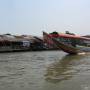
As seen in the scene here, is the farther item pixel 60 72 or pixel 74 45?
pixel 74 45

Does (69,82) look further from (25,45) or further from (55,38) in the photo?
(25,45)

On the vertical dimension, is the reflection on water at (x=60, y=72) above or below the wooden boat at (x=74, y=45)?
below

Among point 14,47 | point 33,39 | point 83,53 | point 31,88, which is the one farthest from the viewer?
point 33,39

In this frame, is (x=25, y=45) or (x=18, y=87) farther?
(x=25, y=45)

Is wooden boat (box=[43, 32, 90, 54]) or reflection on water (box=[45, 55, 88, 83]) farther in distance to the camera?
wooden boat (box=[43, 32, 90, 54])

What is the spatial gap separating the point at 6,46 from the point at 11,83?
35292 mm

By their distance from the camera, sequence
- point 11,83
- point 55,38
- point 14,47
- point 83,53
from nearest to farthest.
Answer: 1. point 11,83
2. point 55,38
3. point 83,53
4. point 14,47

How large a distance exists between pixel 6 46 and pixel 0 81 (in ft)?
113

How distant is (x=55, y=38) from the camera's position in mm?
31031

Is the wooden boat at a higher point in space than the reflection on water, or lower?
higher

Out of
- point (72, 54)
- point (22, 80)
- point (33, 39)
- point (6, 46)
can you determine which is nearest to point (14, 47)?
point (6, 46)

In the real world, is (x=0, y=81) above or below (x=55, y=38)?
below

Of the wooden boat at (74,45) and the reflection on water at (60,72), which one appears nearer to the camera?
the reflection on water at (60,72)

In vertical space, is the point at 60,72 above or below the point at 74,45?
below
